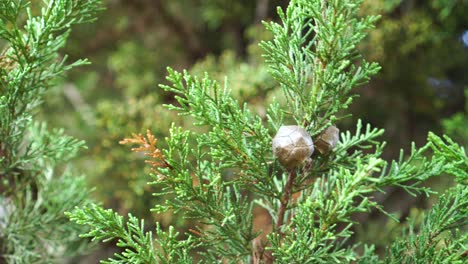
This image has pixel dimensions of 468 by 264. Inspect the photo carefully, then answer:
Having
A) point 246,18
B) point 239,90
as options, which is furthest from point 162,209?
point 246,18

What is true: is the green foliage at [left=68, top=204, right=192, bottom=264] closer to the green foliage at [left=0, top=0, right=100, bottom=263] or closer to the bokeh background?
the green foliage at [left=0, top=0, right=100, bottom=263]

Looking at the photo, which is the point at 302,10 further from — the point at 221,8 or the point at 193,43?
the point at 193,43

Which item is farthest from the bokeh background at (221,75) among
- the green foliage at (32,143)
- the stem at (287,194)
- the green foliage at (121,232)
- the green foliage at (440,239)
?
the green foliage at (121,232)

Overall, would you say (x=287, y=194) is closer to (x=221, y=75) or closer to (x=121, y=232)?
(x=121, y=232)

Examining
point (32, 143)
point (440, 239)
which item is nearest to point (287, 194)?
point (440, 239)

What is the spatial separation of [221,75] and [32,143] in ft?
4.21

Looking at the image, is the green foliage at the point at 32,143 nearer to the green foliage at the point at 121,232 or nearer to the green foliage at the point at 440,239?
the green foliage at the point at 121,232

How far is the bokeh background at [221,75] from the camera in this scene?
2123 millimetres

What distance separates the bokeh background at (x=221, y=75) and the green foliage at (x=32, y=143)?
700mm

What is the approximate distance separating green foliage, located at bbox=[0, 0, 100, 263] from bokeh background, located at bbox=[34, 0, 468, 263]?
27.6 inches

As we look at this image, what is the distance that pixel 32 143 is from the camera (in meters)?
1.08

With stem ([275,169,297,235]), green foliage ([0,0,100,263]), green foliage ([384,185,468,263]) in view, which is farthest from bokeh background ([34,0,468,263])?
stem ([275,169,297,235])

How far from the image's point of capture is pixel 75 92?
326cm

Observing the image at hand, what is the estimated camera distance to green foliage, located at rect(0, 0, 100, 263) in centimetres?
94
